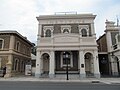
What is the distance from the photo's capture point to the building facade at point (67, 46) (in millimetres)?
24703

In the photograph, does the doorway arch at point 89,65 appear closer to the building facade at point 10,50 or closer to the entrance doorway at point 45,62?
the entrance doorway at point 45,62

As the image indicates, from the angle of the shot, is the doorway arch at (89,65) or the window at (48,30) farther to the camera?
the window at (48,30)

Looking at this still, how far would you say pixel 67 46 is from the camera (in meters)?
24.8

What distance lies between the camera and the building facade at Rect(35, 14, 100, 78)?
24703mm

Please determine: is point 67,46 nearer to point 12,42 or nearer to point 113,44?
point 113,44

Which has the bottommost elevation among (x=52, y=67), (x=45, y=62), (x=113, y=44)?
(x=52, y=67)

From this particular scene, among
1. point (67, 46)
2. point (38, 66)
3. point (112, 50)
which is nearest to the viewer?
point (67, 46)

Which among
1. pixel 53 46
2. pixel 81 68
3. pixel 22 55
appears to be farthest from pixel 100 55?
pixel 22 55

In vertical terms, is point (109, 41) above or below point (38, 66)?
above

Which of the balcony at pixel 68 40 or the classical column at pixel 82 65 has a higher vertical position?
the balcony at pixel 68 40

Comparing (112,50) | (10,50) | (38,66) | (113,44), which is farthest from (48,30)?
(113,44)

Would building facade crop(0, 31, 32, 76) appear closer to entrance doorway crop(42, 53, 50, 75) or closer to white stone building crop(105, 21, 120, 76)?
entrance doorway crop(42, 53, 50, 75)

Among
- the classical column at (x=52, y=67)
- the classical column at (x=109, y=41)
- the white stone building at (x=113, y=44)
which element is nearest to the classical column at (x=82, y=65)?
the classical column at (x=52, y=67)

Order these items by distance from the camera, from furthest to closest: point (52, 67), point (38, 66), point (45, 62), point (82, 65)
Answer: point (45, 62) → point (38, 66) → point (52, 67) → point (82, 65)
